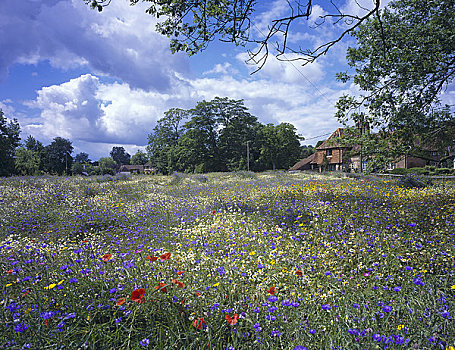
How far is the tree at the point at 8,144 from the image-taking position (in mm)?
33344

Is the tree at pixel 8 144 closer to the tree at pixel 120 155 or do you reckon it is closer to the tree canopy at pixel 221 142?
the tree canopy at pixel 221 142

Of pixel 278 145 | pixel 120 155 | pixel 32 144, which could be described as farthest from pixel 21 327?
pixel 120 155

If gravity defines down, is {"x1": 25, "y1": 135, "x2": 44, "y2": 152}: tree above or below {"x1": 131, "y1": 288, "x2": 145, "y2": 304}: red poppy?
above

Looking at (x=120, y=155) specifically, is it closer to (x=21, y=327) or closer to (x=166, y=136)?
(x=166, y=136)

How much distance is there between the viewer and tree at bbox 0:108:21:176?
33.3m

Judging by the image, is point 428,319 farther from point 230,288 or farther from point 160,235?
point 160,235

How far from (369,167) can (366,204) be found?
4.55m

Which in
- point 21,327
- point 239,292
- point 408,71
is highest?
point 408,71

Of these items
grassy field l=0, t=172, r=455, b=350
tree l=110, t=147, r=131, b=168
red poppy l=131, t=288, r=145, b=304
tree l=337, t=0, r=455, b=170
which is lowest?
grassy field l=0, t=172, r=455, b=350

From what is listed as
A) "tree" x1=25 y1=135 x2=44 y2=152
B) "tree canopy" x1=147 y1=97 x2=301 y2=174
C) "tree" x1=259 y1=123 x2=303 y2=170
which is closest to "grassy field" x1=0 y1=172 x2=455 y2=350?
"tree canopy" x1=147 y1=97 x2=301 y2=174

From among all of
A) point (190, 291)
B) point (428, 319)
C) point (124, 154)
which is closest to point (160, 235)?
point (190, 291)

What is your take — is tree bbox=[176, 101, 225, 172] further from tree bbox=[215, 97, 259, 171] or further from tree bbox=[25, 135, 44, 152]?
tree bbox=[25, 135, 44, 152]

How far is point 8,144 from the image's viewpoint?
34.9 m

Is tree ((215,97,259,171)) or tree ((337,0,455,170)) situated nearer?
tree ((337,0,455,170))
